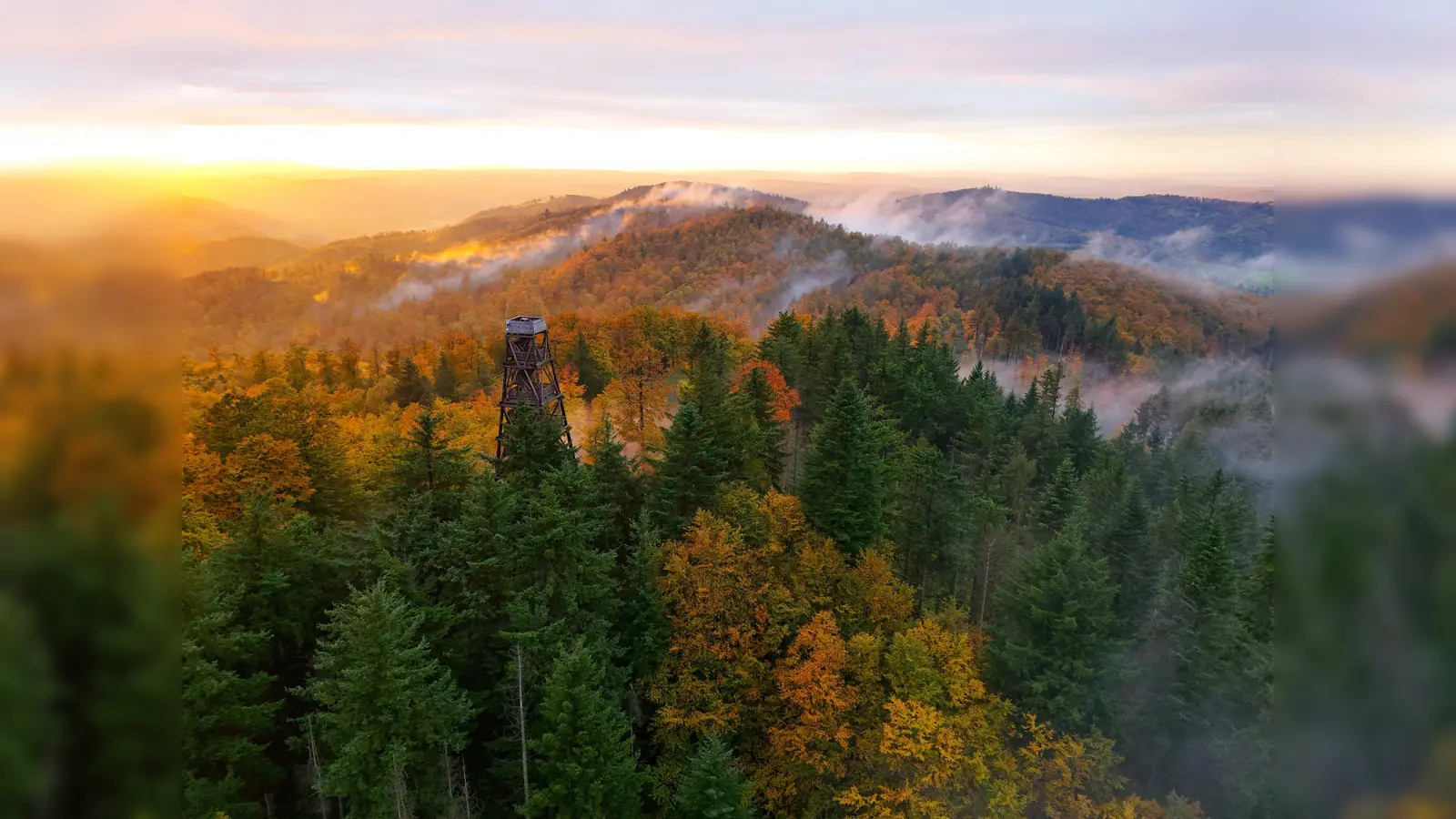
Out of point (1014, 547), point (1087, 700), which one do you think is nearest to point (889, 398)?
point (1014, 547)

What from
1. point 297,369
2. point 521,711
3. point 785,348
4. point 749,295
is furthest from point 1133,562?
point 749,295

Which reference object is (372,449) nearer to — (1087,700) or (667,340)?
(1087,700)

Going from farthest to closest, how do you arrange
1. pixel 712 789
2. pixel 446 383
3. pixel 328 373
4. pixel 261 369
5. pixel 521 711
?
1. pixel 328 373
2. pixel 446 383
3. pixel 261 369
4. pixel 712 789
5. pixel 521 711

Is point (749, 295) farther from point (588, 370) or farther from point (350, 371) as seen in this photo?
point (588, 370)

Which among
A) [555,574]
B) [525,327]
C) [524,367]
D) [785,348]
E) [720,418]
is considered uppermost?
[525,327]

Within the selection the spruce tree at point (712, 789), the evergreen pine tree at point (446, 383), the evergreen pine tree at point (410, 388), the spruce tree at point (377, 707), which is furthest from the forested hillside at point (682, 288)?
the spruce tree at point (712, 789)

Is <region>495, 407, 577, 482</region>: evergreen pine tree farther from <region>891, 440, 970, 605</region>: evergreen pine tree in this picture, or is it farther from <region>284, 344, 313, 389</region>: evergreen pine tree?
<region>284, 344, 313, 389</region>: evergreen pine tree
